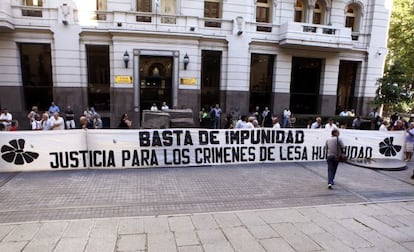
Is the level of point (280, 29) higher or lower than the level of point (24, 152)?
higher

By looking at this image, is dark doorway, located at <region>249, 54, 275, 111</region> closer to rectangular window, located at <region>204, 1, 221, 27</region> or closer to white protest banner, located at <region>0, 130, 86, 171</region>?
rectangular window, located at <region>204, 1, 221, 27</region>

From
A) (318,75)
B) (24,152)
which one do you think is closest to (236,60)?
(318,75)

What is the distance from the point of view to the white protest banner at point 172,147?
923 cm

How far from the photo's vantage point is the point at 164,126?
13047 mm

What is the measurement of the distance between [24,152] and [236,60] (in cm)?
1418

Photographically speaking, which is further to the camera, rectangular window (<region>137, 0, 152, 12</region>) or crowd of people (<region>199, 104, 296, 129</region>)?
crowd of people (<region>199, 104, 296, 129</region>)

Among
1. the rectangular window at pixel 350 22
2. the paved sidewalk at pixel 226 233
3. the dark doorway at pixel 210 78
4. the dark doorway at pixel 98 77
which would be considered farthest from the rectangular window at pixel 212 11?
the paved sidewalk at pixel 226 233

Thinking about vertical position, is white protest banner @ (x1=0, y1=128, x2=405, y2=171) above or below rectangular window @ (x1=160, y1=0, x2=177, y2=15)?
below

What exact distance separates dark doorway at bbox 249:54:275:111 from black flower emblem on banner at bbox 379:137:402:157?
9.70 meters

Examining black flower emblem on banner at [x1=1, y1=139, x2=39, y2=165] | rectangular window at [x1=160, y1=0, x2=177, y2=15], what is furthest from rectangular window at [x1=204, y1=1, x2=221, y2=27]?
black flower emblem on banner at [x1=1, y1=139, x2=39, y2=165]

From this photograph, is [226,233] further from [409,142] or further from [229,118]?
[229,118]

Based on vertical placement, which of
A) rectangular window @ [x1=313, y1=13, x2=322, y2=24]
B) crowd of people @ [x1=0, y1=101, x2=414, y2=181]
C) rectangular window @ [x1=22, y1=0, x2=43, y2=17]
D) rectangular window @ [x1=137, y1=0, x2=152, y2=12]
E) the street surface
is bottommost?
the street surface

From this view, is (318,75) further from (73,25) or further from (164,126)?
(73,25)

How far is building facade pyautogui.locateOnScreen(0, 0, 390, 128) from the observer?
1741 cm
